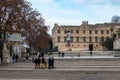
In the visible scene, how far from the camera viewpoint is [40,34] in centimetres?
11200

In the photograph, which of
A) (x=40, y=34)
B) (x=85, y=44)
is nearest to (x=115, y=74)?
(x=40, y=34)

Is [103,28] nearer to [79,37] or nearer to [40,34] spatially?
[79,37]

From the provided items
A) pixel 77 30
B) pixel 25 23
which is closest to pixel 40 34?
pixel 25 23

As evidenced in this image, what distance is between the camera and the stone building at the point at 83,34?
589 feet

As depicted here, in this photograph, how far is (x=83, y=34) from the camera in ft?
598

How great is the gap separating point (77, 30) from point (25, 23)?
4492 inches

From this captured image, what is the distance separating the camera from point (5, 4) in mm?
63094

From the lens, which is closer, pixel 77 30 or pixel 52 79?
pixel 52 79

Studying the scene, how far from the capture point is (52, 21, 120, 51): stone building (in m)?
180

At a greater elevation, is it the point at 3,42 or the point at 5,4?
the point at 5,4

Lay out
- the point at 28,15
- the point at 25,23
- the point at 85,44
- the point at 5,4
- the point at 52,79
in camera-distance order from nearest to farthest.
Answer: the point at 52,79 < the point at 5,4 < the point at 25,23 < the point at 28,15 < the point at 85,44

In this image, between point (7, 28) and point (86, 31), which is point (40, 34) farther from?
point (86, 31)

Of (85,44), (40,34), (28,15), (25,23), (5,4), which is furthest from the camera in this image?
(85,44)

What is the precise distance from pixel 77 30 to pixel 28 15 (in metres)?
106
